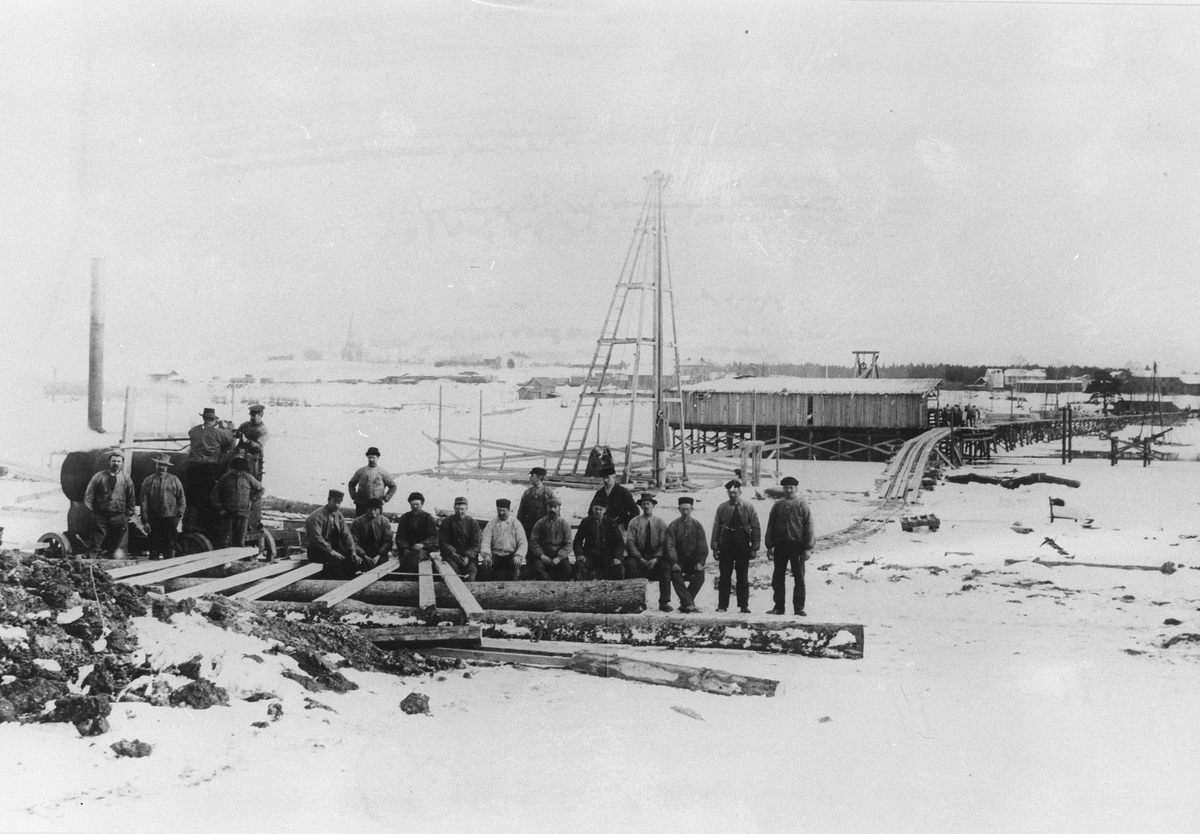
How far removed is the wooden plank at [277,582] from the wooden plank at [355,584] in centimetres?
25

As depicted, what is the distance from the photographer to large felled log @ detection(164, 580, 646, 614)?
521cm

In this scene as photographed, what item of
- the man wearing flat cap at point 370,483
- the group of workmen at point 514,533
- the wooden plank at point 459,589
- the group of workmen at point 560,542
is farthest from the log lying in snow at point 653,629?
the man wearing flat cap at point 370,483

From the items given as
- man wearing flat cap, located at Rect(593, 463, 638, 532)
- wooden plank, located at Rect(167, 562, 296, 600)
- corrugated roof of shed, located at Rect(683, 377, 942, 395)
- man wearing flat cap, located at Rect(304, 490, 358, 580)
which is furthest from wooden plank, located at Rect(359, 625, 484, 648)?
corrugated roof of shed, located at Rect(683, 377, 942, 395)

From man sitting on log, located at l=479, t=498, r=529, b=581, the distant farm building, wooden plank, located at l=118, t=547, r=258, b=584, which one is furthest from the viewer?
the distant farm building

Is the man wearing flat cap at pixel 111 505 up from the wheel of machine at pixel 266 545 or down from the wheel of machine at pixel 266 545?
up

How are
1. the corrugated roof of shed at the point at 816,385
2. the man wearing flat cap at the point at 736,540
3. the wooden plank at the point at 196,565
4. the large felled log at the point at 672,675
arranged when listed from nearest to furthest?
the large felled log at the point at 672,675
the wooden plank at the point at 196,565
the man wearing flat cap at the point at 736,540
the corrugated roof of shed at the point at 816,385

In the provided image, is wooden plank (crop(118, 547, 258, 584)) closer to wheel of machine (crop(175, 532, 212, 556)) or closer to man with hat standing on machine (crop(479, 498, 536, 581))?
wheel of machine (crop(175, 532, 212, 556))

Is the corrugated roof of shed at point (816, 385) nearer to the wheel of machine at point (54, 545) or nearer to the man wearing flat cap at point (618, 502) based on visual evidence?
the man wearing flat cap at point (618, 502)

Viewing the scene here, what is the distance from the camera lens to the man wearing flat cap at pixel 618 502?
227 inches

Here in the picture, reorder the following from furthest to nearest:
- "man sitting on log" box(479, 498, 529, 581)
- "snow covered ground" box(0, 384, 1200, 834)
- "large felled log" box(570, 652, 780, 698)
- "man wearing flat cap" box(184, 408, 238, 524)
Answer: "man wearing flat cap" box(184, 408, 238, 524), "man sitting on log" box(479, 498, 529, 581), "large felled log" box(570, 652, 780, 698), "snow covered ground" box(0, 384, 1200, 834)

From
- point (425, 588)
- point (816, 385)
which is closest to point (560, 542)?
point (425, 588)

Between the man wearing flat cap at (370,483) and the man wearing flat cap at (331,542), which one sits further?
the man wearing flat cap at (370,483)

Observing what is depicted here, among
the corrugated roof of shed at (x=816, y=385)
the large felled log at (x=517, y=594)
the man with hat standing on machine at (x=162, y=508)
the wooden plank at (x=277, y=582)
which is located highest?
the corrugated roof of shed at (x=816, y=385)

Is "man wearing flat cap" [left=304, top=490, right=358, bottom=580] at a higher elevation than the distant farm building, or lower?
lower
